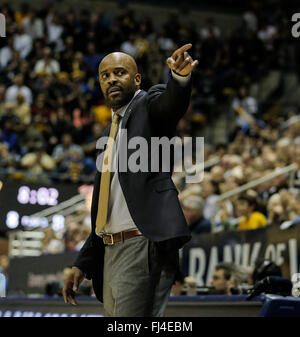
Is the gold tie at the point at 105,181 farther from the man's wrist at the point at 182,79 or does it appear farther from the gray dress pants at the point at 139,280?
the man's wrist at the point at 182,79

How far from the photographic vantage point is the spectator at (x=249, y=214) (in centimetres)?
873

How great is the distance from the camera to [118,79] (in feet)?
12.5

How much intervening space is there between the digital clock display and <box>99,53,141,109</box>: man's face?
31.3 feet

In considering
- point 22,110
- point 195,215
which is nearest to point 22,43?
point 22,110

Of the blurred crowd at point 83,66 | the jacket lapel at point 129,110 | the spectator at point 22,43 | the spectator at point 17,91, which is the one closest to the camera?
the jacket lapel at point 129,110

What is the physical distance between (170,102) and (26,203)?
1004 cm

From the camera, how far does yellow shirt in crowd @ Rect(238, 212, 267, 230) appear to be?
8711mm

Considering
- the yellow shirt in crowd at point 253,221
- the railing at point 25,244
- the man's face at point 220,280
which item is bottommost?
the railing at point 25,244

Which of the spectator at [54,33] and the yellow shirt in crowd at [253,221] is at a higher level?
the spectator at [54,33]

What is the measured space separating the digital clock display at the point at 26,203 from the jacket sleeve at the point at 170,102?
9766 mm

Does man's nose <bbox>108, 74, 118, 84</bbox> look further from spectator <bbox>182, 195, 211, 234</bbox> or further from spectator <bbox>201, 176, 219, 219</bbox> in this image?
spectator <bbox>201, 176, 219, 219</bbox>

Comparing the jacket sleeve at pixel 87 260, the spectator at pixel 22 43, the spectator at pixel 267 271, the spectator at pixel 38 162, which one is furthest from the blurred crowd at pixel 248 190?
the spectator at pixel 22 43

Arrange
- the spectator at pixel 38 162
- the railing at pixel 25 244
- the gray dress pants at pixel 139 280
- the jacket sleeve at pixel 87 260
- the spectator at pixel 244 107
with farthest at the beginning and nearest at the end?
the spectator at pixel 244 107, the spectator at pixel 38 162, the railing at pixel 25 244, the jacket sleeve at pixel 87 260, the gray dress pants at pixel 139 280

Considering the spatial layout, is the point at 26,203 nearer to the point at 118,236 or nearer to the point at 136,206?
the point at 118,236
